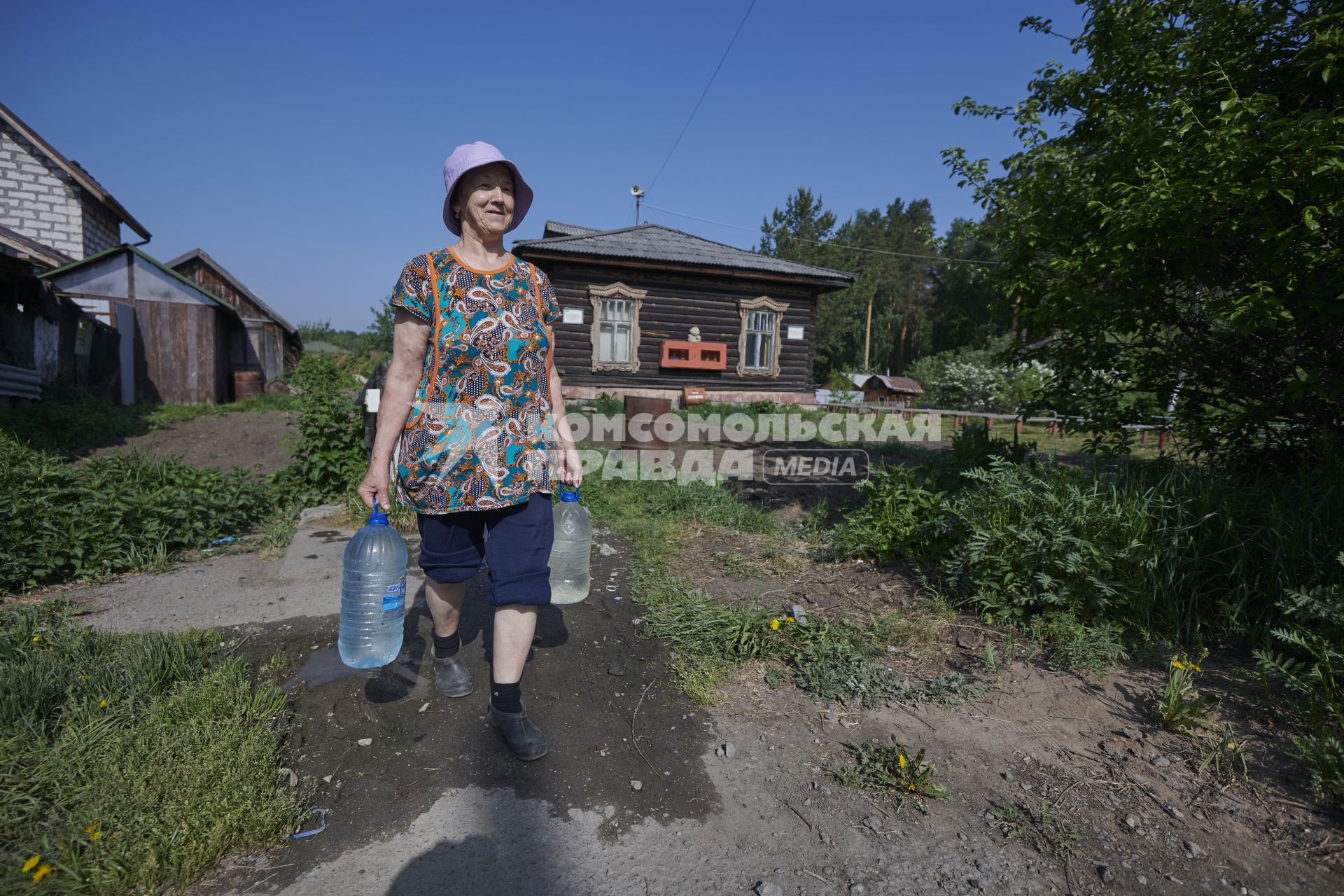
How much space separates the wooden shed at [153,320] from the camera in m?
14.0

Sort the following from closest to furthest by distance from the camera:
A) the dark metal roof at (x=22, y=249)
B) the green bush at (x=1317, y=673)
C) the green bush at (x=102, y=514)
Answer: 1. the green bush at (x=1317, y=673)
2. the green bush at (x=102, y=514)
3. the dark metal roof at (x=22, y=249)

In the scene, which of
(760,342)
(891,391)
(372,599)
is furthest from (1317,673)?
(891,391)

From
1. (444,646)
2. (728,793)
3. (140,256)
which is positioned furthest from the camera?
(140,256)

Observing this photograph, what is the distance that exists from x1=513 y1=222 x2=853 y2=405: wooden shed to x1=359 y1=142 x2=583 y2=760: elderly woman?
11848 millimetres

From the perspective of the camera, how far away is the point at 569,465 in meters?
2.57

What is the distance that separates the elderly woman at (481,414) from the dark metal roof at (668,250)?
38.3 feet

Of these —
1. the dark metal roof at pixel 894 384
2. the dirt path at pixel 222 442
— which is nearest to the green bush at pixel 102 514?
the dirt path at pixel 222 442

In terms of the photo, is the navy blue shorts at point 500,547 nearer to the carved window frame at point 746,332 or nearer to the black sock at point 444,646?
the black sock at point 444,646

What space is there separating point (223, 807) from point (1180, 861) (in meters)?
2.70

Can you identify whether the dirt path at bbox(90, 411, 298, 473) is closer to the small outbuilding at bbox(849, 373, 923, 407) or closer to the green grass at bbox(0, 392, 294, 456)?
the green grass at bbox(0, 392, 294, 456)

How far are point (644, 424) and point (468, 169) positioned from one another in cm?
739

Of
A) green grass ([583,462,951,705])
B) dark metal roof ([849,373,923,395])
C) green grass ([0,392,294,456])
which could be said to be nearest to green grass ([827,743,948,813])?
green grass ([583,462,951,705])

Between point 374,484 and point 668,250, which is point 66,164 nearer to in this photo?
point 668,250

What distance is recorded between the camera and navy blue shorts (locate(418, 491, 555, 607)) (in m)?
2.31
